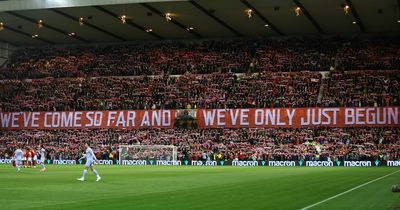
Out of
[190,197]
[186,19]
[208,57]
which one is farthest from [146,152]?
[190,197]

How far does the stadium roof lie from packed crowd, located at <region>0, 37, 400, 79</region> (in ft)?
4.07

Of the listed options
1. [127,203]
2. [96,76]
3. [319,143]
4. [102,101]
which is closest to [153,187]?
[127,203]

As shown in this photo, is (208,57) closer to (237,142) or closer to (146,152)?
(237,142)

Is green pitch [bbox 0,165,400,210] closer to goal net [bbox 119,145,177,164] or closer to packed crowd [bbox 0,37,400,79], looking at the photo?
goal net [bbox 119,145,177,164]

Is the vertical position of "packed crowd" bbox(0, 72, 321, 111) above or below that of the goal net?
above

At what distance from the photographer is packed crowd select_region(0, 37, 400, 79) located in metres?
66.7

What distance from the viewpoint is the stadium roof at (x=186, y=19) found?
5775cm

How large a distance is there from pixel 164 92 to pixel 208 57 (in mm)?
7643

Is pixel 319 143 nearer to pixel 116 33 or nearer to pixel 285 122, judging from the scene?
pixel 285 122

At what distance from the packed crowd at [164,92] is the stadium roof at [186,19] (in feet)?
18.6

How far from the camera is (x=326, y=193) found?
841 inches

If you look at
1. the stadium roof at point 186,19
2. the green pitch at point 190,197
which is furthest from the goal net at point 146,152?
the green pitch at point 190,197

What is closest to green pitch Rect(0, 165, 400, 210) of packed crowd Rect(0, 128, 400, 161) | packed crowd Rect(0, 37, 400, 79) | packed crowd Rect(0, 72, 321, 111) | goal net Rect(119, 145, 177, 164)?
packed crowd Rect(0, 128, 400, 161)

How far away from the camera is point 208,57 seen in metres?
71.8
